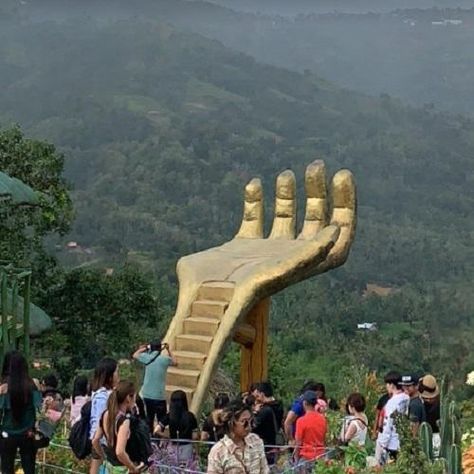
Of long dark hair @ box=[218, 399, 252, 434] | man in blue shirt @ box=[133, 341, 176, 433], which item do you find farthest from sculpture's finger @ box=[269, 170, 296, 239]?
long dark hair @ box=[218, 399, 252, 434]

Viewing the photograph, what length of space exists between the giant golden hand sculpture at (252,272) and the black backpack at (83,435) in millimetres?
2860

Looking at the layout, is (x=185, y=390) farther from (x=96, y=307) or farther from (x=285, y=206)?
(x=96, y=307)

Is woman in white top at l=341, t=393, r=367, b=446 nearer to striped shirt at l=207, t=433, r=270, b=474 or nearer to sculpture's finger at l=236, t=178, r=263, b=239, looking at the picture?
striped shirt at l=207, t=433, r=270, b=474

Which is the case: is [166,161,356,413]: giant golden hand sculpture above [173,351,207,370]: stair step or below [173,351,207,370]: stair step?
above

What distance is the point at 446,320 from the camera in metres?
42.0

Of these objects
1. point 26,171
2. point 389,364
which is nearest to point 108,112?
point 389,364

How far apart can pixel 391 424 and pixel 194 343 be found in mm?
2424

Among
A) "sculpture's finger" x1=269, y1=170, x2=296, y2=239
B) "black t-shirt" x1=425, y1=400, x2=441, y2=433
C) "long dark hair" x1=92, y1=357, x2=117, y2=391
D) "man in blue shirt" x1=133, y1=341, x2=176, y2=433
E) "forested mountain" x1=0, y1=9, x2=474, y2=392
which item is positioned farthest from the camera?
"forested mountain" x1=0, y1=9, x2=474, y2=392

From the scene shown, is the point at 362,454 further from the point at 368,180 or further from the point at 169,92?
the point at 169,92

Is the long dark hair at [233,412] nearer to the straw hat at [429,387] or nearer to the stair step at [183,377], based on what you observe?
the straw hat at [429,387]

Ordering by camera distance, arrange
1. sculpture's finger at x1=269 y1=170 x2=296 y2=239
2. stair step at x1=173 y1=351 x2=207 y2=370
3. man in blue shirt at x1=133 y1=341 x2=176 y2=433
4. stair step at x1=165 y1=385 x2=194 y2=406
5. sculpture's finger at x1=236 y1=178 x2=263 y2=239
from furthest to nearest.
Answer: sculpture's finger at x1=236 y1=178 x2=263 y2=239 < sculpture's finger at x1=269 y1=170 x2=296 y2=239 < stair step at x1=173 y1=351 x2=207 y2=370 < stair step at x1=165 y1=385 x2=194 y2=406 < man in blue shirt at x1=133 y1=341 x2=176 y2=433

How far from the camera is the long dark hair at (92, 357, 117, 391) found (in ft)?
17.1

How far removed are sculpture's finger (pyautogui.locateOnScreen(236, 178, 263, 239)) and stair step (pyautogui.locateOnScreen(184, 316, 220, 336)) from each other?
1.75 metres

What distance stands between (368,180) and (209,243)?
118ft
